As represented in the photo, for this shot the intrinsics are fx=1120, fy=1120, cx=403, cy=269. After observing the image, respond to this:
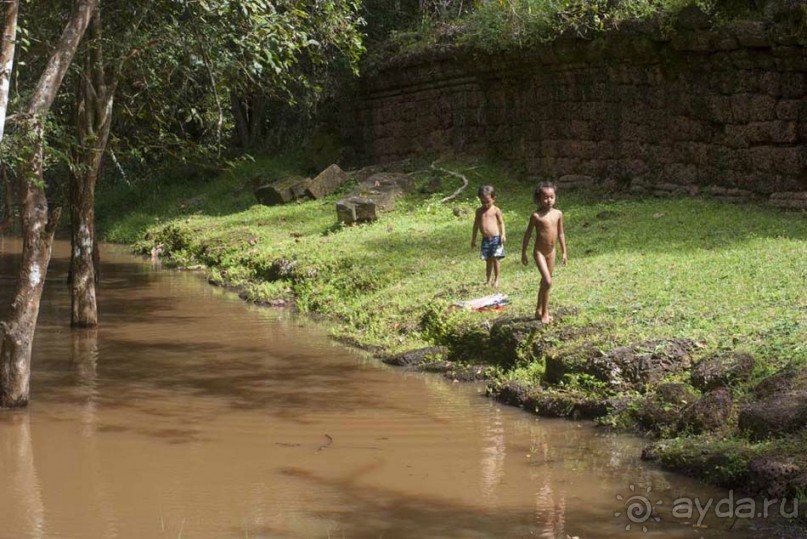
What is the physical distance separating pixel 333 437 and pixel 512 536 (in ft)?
8.06

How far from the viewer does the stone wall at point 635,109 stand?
14.8 m

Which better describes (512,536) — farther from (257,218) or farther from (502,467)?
(257,218)

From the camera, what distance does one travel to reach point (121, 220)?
91.0 ft

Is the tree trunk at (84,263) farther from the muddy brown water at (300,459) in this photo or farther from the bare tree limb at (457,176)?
the bare tree limb at (457,176)

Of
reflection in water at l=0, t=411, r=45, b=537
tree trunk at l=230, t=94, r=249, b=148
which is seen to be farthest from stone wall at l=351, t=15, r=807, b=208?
reflection in water at l=0, t=411, r=45, b=537

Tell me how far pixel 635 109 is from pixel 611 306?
25.9ft

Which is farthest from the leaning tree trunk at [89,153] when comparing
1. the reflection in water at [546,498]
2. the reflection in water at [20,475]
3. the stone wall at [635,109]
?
the stone wall at [635,109]

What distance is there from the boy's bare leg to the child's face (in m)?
0.42

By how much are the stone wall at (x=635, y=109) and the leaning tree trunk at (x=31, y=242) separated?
9187 millimetres

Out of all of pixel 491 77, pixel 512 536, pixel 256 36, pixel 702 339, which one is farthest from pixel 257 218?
pixel 512 536

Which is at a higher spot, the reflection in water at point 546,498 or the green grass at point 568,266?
the green grass at point 568,266

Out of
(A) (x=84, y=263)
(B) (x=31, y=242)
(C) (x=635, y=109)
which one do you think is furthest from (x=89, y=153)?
(C) (x=635, y=109)

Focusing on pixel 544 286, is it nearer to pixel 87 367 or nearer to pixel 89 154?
pixel 87 367

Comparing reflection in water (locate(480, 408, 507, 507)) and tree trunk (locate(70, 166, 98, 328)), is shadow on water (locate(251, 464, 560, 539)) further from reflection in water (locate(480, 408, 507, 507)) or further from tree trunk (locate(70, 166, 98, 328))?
tree trunk (locate(70, 166, 98, 328))
